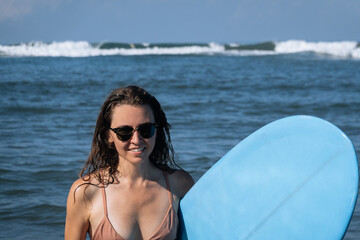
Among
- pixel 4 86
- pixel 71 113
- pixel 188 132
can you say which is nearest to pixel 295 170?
pixel 188 132

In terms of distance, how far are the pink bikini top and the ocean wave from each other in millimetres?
24188

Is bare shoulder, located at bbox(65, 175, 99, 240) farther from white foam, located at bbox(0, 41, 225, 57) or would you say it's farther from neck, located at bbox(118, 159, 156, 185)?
white foam, located at bbox(0, 41, 225, 57)

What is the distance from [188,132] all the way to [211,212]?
390 centimetres

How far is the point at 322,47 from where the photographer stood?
95.8 feet

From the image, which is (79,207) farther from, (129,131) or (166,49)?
(166,49)

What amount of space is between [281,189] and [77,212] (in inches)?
28.1

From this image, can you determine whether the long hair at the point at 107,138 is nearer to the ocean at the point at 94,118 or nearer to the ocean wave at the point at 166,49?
the ocean at the point at 94,118

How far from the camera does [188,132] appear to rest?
592 cm

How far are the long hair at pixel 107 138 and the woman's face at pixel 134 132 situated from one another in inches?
0.8

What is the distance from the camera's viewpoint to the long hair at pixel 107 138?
182cm

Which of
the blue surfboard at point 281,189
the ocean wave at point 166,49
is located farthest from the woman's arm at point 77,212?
the ocean wave at point 166,49

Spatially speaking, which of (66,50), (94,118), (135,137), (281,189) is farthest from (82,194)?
(66,50)

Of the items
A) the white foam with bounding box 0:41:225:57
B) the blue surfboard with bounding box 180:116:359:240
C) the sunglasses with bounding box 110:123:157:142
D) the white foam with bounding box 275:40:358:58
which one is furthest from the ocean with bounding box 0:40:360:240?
the white foam with bounding box 275:40:358:58

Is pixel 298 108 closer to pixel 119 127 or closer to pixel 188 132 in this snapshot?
pixel 188 132
